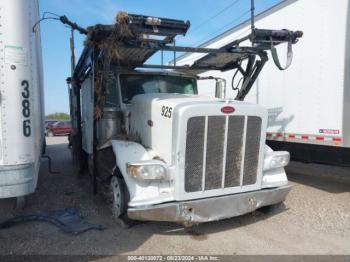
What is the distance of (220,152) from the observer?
446 centimetres

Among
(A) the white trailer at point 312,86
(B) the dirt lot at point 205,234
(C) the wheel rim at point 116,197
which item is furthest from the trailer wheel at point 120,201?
(A) the white trailer at point 312,86

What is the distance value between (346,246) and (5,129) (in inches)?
160

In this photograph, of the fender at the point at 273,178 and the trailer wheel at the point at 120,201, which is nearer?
the trailer wheel at the point at 120,201

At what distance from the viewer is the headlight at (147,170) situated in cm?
409

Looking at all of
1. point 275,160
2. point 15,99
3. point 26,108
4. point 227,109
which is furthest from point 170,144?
point 15,99

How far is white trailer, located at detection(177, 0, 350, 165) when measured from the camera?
5.56 m

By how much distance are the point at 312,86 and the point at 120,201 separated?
3.98m

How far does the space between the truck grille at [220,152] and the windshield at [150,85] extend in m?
1.85

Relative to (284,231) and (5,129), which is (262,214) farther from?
(5,129)

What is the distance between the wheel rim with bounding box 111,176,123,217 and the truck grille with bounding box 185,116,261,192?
998 millimetres

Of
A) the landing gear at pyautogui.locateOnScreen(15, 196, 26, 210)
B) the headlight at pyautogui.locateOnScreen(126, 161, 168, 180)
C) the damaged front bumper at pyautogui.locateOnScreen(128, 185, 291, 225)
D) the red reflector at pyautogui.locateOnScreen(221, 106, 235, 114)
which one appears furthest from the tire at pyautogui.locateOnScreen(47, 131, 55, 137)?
the red reflector at pyautogui.locateOnScreen(221, 106, 235, 114)

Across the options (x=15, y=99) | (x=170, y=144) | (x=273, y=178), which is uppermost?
(x=15, y=99)

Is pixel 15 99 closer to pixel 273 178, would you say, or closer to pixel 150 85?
pixel 150 85

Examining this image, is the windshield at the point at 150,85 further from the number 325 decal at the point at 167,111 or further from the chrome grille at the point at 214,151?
the chrome grille at the point at 214,151
